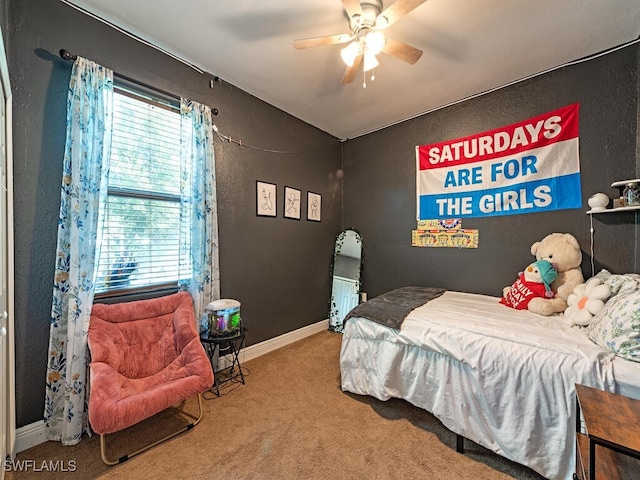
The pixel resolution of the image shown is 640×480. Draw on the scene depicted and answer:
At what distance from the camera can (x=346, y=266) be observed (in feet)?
11.7

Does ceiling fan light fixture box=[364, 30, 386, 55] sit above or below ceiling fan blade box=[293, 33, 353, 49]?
below

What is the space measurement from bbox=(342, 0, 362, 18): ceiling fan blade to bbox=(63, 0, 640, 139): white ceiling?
258mm

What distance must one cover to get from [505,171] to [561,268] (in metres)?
0.96

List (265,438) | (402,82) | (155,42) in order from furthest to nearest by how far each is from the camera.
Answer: (402,82), (155,42), (265,438)

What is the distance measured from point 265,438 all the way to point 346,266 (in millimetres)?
2231

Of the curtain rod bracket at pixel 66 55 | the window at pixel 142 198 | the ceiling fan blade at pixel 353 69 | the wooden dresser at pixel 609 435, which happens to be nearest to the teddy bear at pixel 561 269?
the wooden dresser at pixel 609 435

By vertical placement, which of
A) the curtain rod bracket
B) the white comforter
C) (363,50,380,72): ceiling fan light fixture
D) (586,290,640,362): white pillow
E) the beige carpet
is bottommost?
the beige carpet

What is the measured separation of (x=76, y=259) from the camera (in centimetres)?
159

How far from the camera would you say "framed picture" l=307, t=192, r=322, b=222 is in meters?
3.32

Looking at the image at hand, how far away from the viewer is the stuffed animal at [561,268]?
1892mm

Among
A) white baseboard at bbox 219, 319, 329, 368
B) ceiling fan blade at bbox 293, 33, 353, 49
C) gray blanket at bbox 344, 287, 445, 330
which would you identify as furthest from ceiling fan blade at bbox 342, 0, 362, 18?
white baseboard at bbox 219, 319, 329, 368

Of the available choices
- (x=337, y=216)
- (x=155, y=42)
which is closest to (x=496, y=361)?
(x=337, y=216)

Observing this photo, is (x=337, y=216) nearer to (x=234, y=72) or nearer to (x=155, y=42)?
(x=234, y=72)

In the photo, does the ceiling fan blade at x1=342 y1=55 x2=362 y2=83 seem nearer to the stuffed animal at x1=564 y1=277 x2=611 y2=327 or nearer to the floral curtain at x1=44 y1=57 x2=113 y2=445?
the floral curtain at x1=44 y1=57 x2=113 y2=445
